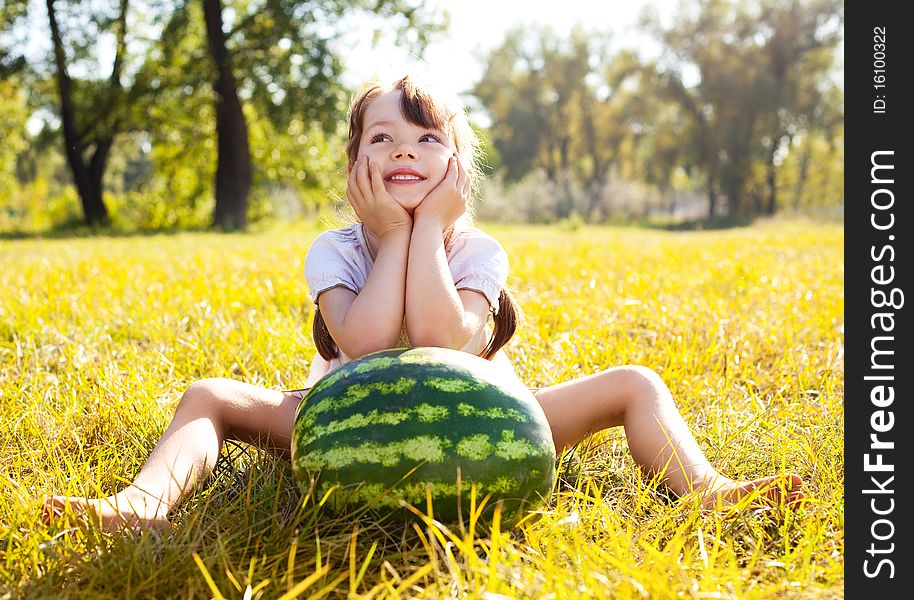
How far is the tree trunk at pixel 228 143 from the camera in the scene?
16.8m

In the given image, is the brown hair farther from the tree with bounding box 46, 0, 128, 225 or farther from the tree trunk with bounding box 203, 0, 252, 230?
the tree with bounding box 46, 0, 128, 225

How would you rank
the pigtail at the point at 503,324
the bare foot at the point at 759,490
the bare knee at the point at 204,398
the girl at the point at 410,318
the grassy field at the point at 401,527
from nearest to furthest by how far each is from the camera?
the grassy field at the point at 401,527
the bare foot at the point at 759,490
the girl at the point at 410,318
the bare knee at the point at 204,398
the pigtail at the point at 503,324

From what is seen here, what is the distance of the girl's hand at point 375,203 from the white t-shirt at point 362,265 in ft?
0.52

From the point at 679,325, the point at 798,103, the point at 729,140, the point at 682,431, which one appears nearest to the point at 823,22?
the point at 798,103

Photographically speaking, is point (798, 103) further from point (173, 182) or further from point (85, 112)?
point (85, 112)

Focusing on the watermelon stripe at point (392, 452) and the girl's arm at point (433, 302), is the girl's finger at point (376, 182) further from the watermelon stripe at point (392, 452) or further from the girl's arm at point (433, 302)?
the watermelon stripe at point (392, 452)

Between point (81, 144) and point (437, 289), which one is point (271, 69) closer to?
point (81, 144)

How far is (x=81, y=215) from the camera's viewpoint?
2098 centimetres

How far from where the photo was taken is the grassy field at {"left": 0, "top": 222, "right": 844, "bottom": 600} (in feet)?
5.23

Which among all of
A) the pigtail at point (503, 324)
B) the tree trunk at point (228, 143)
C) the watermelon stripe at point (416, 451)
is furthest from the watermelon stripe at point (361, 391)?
the tree trunk at point (228, 143)

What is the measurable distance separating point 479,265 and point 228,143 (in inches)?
656

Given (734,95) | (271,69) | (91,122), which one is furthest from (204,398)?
(734,95)

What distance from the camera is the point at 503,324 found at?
109 inches

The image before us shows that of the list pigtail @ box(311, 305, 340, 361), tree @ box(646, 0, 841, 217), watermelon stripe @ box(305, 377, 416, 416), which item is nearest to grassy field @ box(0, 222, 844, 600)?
watermelon stripe @ box(305, 377, 416, 416)
